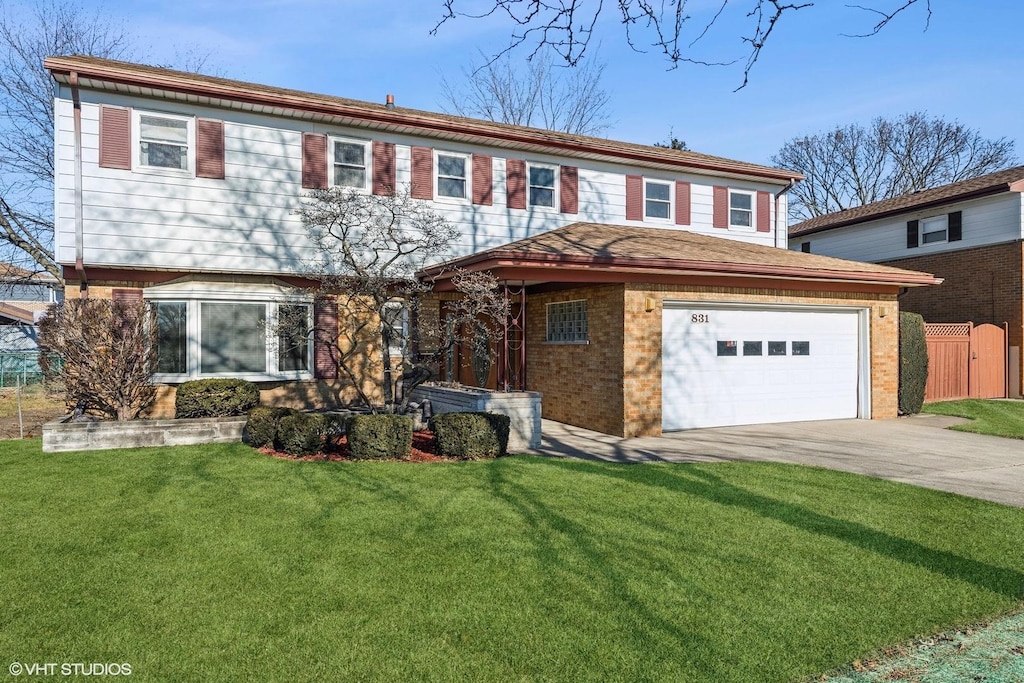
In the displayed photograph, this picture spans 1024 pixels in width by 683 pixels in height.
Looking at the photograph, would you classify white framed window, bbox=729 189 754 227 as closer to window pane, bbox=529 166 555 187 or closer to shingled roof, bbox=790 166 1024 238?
window pane, bbox=529 166 555 187

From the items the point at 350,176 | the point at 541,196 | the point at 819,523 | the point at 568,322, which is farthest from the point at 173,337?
the point at 819,523

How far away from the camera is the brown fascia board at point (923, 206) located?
17.6 meters

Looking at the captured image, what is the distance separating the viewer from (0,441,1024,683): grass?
362 cm

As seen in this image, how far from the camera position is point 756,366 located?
1277 cm

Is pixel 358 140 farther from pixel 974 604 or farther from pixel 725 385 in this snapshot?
pixel 974 604

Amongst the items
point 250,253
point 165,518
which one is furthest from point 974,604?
point 250,253

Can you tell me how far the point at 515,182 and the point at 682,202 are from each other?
14.8 ft

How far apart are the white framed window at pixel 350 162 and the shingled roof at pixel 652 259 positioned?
2.56m

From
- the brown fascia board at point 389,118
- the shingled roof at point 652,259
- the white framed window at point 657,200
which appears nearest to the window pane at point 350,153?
the brown fascia board at point 389,118

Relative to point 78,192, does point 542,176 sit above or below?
above

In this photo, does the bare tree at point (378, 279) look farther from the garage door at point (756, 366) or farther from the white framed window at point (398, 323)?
the garage door at point (756, 366)

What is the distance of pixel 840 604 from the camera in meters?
4.32

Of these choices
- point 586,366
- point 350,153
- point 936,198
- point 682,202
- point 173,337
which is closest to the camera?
point 586,366

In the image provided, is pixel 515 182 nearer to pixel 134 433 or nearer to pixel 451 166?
pixel 451 166
